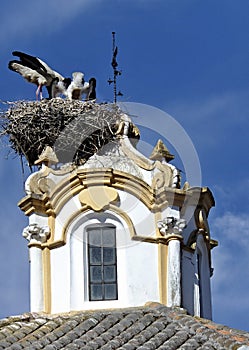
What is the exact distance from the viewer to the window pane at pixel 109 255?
85.8 ft

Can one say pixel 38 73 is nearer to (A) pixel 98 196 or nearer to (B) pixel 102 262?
(A) pixel 98 196

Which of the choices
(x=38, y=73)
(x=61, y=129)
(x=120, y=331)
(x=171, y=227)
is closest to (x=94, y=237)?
(x=171, y=227)

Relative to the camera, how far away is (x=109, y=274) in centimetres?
2605

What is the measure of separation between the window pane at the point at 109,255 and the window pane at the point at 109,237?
0.08m

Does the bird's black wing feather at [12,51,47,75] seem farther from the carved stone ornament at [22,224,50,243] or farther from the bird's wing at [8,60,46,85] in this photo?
the carved stone ornament at [22,224,50,243]

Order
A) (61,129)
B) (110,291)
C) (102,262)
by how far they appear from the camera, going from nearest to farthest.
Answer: (110,291) < (102,262) < (61,129)

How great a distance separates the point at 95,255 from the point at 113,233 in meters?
0.45

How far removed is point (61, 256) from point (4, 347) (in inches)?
110

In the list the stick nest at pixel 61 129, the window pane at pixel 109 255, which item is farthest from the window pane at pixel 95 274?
the stick nest at pixel 61 129

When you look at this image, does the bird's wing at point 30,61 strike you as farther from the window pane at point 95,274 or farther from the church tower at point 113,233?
the window pane at point 95,274

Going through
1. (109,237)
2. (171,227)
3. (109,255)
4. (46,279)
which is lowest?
(46,279)

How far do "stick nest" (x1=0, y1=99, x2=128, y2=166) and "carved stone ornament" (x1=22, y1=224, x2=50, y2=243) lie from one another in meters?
1.37

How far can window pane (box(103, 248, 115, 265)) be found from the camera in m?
26.1

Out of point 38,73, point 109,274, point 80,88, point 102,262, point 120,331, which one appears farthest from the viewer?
point 38,73
